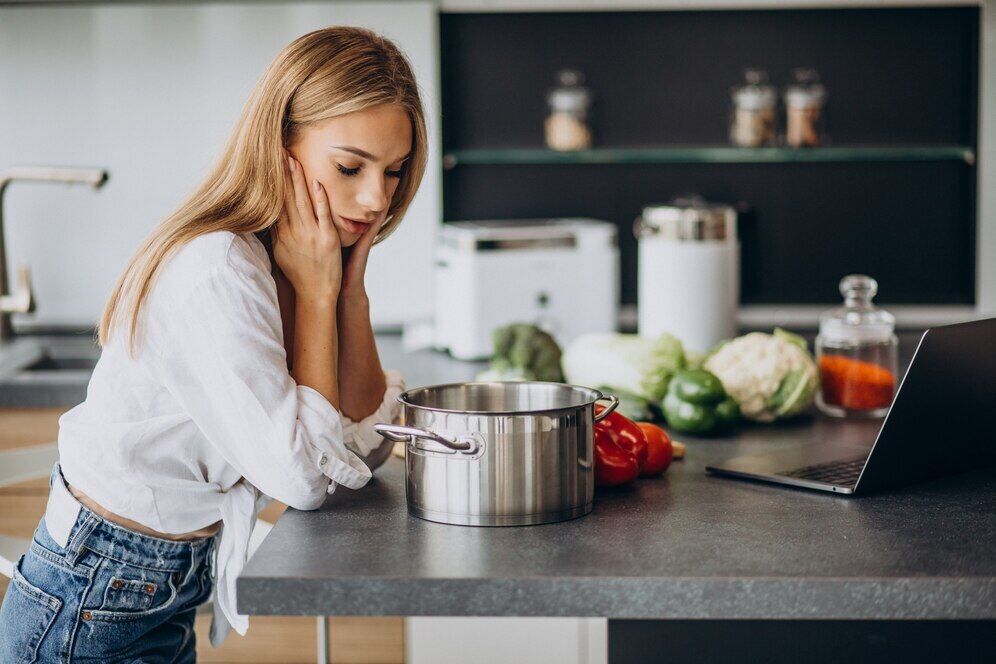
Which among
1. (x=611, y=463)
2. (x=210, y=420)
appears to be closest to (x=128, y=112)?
(x=210, y=420)

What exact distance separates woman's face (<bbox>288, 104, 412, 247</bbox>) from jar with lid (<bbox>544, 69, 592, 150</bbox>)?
5.81 ft

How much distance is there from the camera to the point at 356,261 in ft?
4.78

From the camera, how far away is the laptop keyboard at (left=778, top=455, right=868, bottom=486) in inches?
52.7

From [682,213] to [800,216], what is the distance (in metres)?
0.99

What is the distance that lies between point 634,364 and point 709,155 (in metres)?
1.46

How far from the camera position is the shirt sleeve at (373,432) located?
141 cm

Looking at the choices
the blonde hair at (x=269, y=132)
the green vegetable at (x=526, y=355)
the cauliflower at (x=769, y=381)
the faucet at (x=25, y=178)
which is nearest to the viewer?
the blonde hair at (x=269, y=132)

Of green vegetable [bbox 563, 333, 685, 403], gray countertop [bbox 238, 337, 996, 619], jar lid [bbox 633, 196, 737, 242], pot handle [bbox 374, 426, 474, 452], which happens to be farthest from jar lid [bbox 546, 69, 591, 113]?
pot handle [bbox 374, 426, 474, 452]

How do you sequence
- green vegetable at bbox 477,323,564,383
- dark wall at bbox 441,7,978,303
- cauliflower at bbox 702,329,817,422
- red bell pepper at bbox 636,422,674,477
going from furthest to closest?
dark wall at bbox 441,7,978,303 < green vegetable at bbox 477,323,564,383 < cauliflower at bbox 702,329,817,422 < red bell pepper at bbox 636,422,674,477

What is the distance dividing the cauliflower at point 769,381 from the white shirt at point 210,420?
64cm

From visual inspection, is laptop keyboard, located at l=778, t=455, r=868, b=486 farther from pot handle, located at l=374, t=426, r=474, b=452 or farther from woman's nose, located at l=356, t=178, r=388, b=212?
woman's nose, located at l=356, t=178, r=388, b=212

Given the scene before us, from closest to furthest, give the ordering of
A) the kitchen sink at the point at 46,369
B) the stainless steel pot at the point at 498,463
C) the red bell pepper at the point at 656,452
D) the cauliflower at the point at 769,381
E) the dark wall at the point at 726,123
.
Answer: the stainless steel pot at the point at 498,463, the red bell pepper at the point at 656,452, the cauliflower at the point at 769,381, the kitchen sink at the point at 46,369, the dark wall at the point at 726,123

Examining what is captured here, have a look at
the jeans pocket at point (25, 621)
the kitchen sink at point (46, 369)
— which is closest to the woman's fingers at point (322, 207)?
the jeans pocket at point (25, 621)

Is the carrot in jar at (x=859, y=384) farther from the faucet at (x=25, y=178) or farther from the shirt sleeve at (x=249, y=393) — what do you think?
the faucet at (x=25, y=178)
